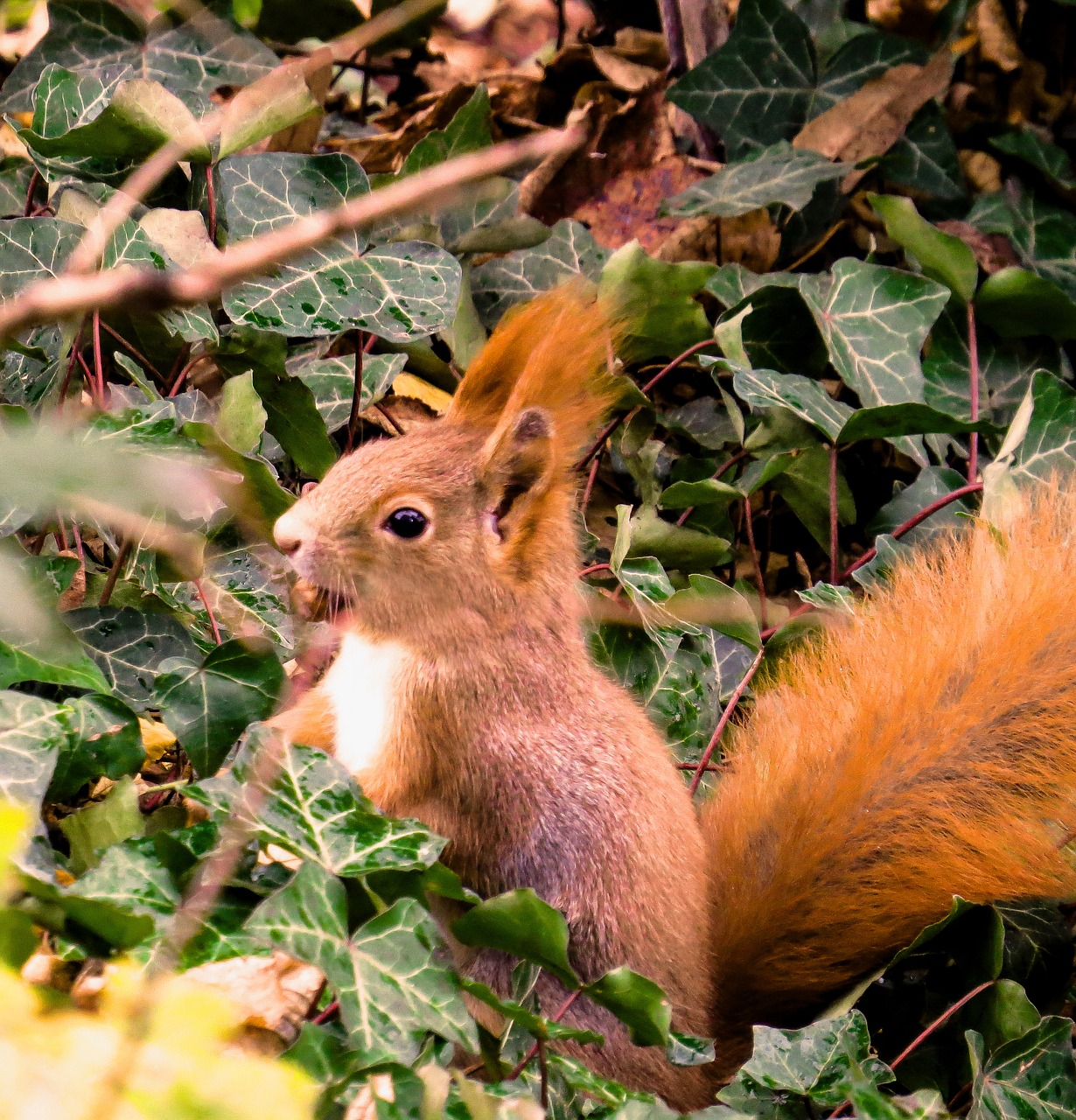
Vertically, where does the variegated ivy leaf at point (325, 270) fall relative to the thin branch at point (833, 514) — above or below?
above

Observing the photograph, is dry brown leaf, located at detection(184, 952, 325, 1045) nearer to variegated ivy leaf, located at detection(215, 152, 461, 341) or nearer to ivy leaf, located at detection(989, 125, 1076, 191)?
variegated ivy leaf, located at detection(215, 152, 461, 341)

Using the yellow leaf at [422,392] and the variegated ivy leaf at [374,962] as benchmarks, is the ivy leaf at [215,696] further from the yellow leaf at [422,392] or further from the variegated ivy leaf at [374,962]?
the yellow leaf at [422,392]

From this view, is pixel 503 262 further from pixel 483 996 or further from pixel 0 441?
pixel 0 441

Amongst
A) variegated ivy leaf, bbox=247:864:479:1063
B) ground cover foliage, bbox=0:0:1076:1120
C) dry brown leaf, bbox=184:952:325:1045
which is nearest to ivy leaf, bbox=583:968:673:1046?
ground cover foliage, bbox=0:0:1076:1120

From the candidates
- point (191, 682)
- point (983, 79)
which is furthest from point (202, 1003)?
point (983, 79)

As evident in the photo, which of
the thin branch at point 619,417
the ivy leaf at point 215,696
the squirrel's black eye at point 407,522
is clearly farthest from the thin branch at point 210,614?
the thin branch at point 619,417

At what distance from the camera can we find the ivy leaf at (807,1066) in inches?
46.7

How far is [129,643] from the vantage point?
1426mm

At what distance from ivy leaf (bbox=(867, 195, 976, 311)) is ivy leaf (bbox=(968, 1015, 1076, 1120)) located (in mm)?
1284

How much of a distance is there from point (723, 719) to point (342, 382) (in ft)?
2.54

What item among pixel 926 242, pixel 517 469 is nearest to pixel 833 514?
pixel 926 242

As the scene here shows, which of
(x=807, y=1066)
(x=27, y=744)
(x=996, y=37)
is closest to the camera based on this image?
(x=27, y=744)

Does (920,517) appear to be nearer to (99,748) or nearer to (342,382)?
(342,382)

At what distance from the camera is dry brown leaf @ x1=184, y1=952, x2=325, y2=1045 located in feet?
3.63
